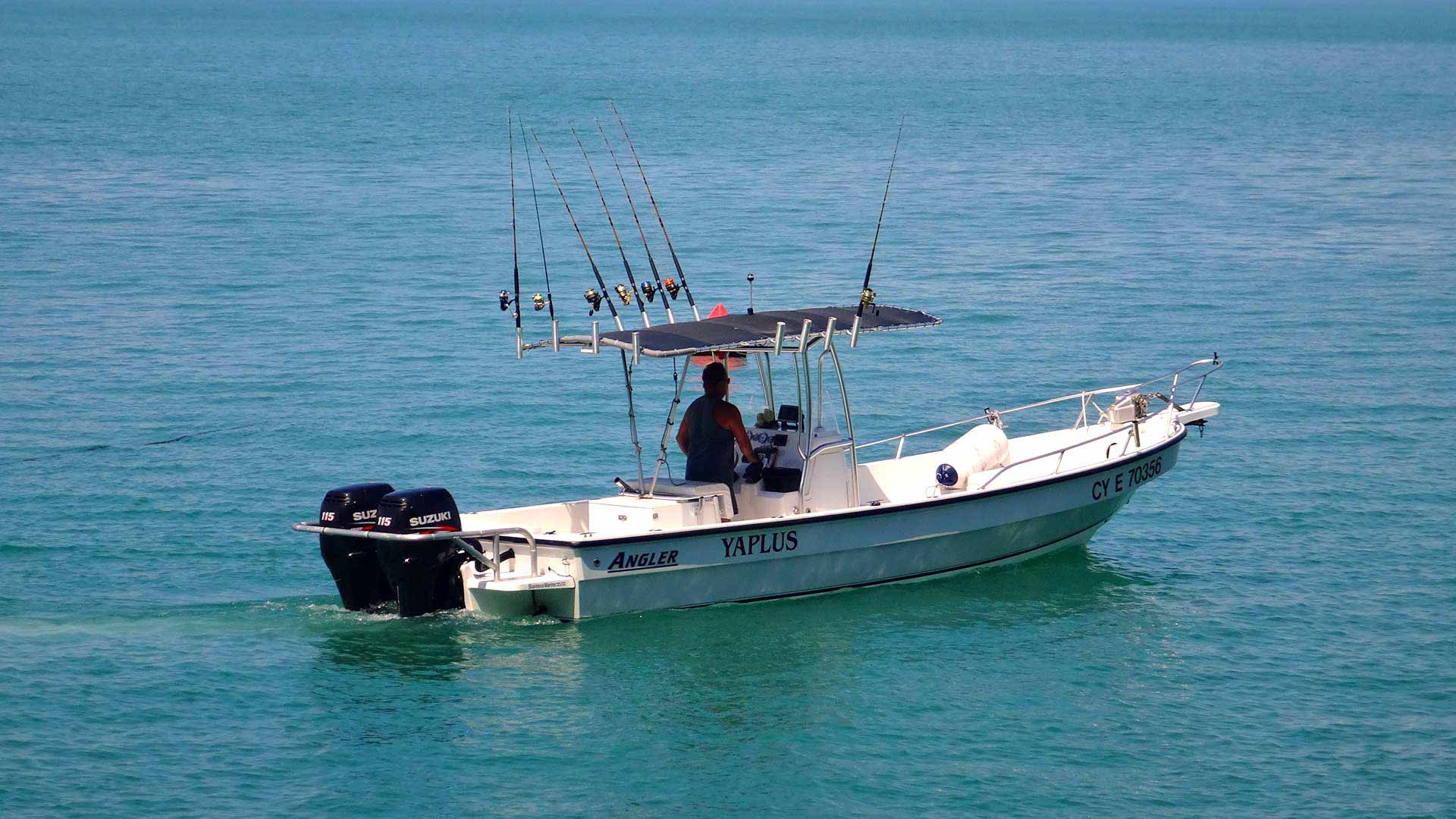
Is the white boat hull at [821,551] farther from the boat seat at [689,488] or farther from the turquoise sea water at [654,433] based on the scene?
the boat seat at [689,488]

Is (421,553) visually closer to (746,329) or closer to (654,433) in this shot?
(746,329)

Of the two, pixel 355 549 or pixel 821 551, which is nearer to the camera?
pixel 355 549

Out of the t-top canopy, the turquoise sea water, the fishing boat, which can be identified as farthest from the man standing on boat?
the turquoise sea water

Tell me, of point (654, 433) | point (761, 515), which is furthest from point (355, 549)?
point (654, 433)

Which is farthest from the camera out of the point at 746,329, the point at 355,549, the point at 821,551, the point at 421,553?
the point at 821,551

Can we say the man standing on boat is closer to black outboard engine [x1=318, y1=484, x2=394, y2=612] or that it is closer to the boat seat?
the boat seat

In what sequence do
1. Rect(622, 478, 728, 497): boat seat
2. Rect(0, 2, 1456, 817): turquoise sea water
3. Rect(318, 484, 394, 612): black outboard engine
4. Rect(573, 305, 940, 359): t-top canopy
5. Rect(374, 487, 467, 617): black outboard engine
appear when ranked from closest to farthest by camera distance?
Rect(0, 2, 1456, 817): turquoise sea water
Rect(374, 487, 467, 617): black outboard engine
Rect(318, 484, 394, 612): black outboard engine
Rect(573, 305, 940, 359): t-top canopy
Rect(622, 478, 728, 497): boat seat

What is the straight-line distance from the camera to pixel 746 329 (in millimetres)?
15062

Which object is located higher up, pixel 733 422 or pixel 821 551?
pixel 733 422

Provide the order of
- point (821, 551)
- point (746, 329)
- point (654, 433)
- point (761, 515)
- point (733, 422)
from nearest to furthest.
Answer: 1. point (746, 329)
2. point (733, 422)
3. point (821, 551)
4. point (761, 515)
5. point (654, 433)

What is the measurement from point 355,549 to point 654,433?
8.72 m

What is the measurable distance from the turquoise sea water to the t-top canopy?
236cm

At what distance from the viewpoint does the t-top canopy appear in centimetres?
1439

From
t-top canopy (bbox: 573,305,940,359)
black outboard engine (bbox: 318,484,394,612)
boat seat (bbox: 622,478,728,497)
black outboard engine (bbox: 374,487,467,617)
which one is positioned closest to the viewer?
black outboard engine (bbox: 374,487,467,617)
